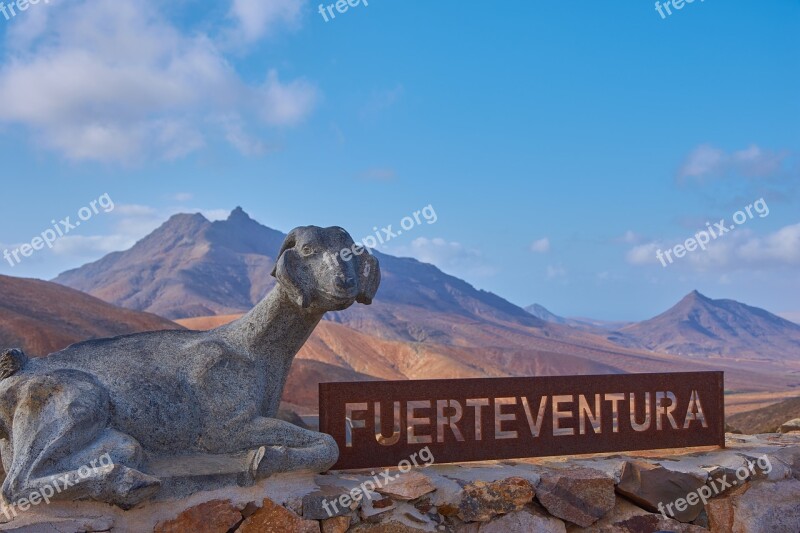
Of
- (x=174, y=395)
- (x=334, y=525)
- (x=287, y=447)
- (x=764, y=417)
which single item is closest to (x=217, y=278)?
(x=764, y=417)

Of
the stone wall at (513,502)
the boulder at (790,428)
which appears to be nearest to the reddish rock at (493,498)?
the stone wall at (513,502)

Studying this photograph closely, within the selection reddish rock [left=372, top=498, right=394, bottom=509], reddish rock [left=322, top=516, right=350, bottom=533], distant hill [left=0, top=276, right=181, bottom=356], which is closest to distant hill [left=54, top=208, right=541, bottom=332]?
distant hill [left=0, top=276, right=181, bottom=356]

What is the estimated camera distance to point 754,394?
3950 cm

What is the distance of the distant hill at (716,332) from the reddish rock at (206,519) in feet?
268

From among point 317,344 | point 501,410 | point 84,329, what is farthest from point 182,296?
point 501,410

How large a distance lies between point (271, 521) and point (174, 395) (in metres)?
0.76

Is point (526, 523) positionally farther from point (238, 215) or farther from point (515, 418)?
point (238, 215)

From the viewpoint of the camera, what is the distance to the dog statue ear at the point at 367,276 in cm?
390

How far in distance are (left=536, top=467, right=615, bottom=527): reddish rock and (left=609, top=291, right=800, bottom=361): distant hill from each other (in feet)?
264

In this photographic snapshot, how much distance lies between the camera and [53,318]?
1022 inches

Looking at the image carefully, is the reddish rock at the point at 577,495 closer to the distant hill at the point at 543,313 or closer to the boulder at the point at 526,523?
the boulder at the point at 526,523

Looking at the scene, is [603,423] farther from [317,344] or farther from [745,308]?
[745,308]

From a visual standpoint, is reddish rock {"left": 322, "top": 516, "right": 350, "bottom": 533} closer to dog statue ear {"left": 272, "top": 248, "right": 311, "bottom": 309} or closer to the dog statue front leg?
the dog statue front leg

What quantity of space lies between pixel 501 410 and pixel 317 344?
37652mm
